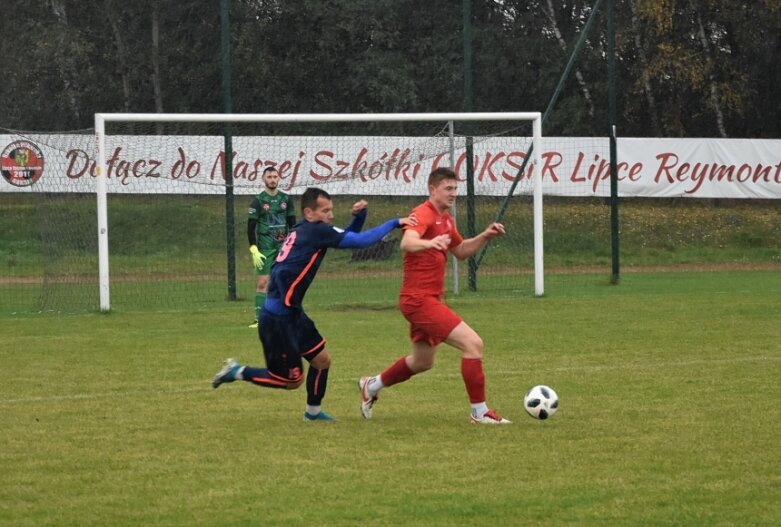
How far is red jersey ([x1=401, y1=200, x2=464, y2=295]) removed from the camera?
9.41 metres

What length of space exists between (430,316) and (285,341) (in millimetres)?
1080

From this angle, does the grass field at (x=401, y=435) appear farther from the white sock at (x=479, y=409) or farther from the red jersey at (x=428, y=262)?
the red jersey at (x=428, y=262)

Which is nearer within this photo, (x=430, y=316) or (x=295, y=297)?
(x=295, y=297)

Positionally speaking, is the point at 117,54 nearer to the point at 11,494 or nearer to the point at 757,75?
the point at 757,75

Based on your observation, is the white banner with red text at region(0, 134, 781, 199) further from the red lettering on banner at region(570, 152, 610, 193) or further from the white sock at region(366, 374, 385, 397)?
the white sock at region(366, 374, 385, 397)

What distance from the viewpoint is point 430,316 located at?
934 cm

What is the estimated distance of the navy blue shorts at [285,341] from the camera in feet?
30.2

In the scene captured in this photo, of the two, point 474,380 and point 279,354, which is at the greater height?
point 279,354

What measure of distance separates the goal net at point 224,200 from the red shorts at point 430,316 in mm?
9362

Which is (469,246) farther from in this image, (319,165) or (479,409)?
(319,165)

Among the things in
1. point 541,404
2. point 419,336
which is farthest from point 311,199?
point 541,404

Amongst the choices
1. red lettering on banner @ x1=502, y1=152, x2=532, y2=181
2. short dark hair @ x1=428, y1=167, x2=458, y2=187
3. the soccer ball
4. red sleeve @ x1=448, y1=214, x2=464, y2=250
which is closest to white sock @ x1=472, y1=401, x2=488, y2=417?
the soccer ball

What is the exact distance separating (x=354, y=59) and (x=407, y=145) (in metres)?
7.38

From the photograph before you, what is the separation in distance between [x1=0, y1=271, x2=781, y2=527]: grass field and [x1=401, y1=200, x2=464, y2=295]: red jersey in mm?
997
